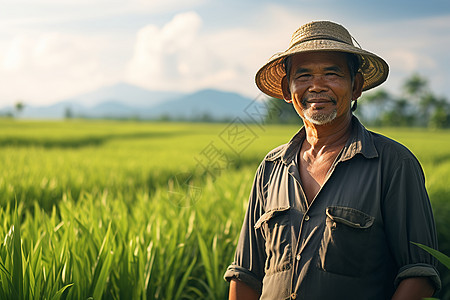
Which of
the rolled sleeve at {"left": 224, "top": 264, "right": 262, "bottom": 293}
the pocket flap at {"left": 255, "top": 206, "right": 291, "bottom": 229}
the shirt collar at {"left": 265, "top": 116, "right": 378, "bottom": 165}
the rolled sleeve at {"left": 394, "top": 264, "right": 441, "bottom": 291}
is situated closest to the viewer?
the rolled sleeve at {"left": 394, "top": 264, "right": 441, "bottom": 291}

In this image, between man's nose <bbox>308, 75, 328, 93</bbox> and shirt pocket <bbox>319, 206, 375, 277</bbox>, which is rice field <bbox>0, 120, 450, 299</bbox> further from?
man's nose <bbox>308, 75, 328, 93</bbox>

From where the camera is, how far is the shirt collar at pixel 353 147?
171 centimetres

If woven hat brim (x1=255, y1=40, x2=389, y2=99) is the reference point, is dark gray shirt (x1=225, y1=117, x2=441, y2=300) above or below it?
below

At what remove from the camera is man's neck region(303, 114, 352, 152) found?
187cm

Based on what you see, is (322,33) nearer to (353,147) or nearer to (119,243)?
(353,147)

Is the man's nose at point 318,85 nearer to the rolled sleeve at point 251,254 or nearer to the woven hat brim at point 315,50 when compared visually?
the woven hat brim at point 315,50

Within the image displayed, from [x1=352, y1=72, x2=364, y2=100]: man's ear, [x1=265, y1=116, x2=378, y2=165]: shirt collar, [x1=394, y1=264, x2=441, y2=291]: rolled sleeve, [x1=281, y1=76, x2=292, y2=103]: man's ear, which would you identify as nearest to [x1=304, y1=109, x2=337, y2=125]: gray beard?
[x1=265, y1=116, x2=378, y2=165]: shirt collar

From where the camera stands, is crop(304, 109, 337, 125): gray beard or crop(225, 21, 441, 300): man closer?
crop(225, 21, 441, 300): man

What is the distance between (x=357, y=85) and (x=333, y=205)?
1.97 ft

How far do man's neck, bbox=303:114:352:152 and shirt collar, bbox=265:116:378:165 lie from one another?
0.13 feet

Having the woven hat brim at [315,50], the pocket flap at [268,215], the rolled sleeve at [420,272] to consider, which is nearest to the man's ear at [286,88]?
the woven hat brim at [315,50]

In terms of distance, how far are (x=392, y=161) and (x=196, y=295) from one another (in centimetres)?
170

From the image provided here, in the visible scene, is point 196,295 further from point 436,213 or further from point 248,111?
point 436,213

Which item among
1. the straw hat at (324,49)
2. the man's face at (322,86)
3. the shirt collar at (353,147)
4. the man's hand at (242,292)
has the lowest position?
the man's hand at (242,292)
